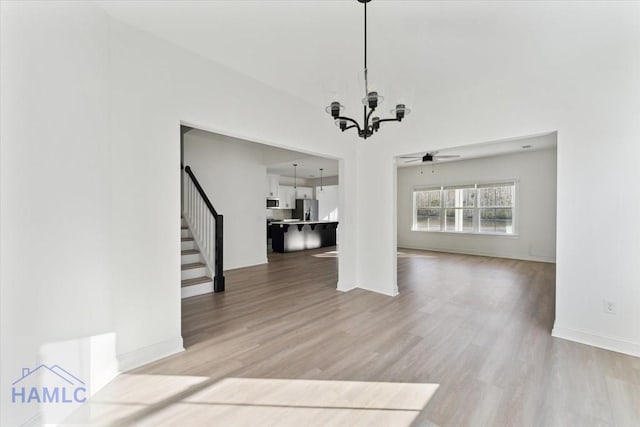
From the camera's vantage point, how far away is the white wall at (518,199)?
22.3 ft

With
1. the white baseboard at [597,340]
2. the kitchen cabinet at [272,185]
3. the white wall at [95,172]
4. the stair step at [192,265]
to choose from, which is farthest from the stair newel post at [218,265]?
the kitchen cabinet at [272,185]

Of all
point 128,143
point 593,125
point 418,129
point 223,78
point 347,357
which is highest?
point 223,78

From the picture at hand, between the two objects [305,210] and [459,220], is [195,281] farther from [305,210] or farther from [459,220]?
[459,220]

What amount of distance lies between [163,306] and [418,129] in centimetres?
388

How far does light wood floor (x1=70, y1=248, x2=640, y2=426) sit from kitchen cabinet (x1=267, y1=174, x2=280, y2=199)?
18.7ft

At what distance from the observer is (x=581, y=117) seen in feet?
9.23

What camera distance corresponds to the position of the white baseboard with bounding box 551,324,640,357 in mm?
2563

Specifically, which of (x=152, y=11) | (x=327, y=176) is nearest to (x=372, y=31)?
(x=152, y=11)

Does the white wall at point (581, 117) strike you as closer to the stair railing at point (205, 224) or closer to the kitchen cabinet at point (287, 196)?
the stair railing at point (205, 224)

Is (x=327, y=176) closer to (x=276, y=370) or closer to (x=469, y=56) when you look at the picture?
(x=469, y=56)

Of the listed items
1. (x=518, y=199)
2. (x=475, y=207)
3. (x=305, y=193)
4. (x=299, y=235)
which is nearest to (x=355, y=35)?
(x=299, y=235)

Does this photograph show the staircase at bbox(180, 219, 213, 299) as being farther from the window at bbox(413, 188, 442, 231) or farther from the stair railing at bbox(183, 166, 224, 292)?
the window at bbox(413, 188, 442, 231)

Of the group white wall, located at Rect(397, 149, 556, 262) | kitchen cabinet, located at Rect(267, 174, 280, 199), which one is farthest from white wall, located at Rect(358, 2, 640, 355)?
kitchen cabinet, located at Rect(267, 174, 280, 199)

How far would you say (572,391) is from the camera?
6.62ft
